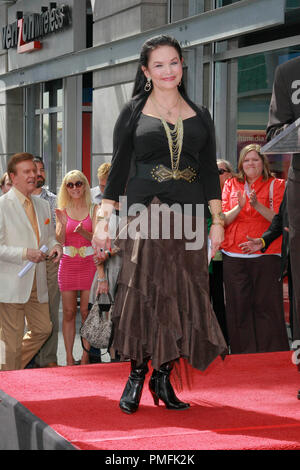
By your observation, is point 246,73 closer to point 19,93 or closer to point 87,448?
point 87,448

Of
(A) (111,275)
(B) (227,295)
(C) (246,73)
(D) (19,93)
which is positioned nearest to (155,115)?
(A) (111,275)

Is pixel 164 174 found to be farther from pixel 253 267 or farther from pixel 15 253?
pixel 253 267

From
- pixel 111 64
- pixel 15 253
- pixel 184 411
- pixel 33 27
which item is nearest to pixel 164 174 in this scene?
pixel 184 411

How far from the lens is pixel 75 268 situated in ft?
24.4

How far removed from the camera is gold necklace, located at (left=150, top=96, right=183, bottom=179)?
4027mm

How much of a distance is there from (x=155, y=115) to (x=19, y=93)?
1470 cm

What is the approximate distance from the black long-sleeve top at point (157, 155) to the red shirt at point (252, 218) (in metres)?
2.86

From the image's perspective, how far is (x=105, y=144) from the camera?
12.4 m

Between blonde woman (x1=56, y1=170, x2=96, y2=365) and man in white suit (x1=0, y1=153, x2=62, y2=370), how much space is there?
861 millimetres

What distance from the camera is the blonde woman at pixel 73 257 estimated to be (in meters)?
A: 7.44

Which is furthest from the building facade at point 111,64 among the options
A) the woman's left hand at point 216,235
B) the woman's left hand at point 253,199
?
the woman's left hand at point 216,235

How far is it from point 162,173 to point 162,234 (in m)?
0.31

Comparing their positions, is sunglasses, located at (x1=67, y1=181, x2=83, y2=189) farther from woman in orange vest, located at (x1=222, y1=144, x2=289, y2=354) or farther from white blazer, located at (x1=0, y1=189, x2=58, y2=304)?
woman in orange vest, located at (x1=222, y1=144, x2=289, y2=354)

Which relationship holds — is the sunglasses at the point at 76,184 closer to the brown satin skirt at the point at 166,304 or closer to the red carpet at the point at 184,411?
the red carpet at the point at 184,411
